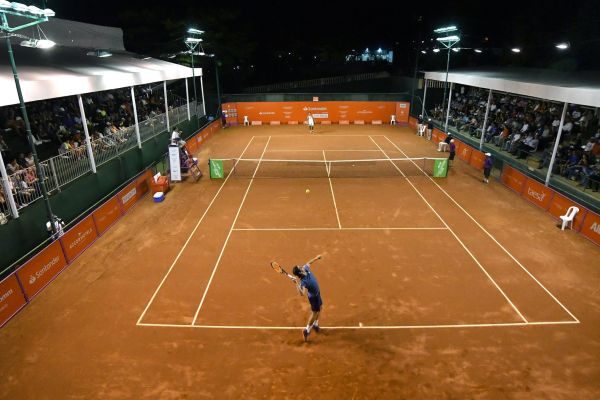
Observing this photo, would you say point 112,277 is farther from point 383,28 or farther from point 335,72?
point 383,28

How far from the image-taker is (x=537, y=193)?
57.8 ft

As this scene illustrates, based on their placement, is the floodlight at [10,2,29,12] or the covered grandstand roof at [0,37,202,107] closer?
the floodlight at [10,2,29,12]

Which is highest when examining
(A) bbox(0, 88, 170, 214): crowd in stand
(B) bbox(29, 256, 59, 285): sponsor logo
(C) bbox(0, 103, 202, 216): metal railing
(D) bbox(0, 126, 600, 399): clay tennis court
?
(A) bbox(0, 88, 170, 214): crowd in stand

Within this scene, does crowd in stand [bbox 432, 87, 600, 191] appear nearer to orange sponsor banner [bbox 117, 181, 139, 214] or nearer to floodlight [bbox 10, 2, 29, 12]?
orange sponsor banner [bbox 117, 181, 139, 214]

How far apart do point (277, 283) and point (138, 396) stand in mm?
4883

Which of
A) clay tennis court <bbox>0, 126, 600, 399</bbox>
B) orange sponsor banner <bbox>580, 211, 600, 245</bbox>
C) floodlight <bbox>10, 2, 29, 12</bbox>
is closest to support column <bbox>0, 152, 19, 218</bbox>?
clay tennis court <bbox>0, 126, 600, 399</bbox>

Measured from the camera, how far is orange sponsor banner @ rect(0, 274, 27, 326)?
10.0m

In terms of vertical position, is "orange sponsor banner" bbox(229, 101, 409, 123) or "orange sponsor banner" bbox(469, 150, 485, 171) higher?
"orange sponsor banner" bbox(229, 101, 409, 123)

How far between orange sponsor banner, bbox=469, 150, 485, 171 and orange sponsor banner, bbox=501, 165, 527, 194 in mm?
2271

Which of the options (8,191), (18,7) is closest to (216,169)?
(8,191)

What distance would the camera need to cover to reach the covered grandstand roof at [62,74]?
13.2 m

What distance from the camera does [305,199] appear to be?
60.4 feet

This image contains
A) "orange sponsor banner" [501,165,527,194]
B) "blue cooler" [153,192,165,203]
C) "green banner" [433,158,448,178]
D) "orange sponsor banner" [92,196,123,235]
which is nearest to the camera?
"orange sponsor banner" [92,196,123,235]

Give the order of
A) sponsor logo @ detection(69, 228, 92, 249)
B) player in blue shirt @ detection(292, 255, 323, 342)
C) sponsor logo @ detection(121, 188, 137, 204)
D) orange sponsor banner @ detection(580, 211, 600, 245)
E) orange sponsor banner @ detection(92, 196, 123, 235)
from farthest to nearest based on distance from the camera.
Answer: sponsor logo @ detection(121, 188, 137, 204) → orange sponsor banner @ detection(92, 196, 123, 235) → orange sponsor banner @ detection(580, 211, 600, 245) → sponsor logo @ detection(69, 228, 92, 249) → player in blue shirt @ detection(292, 255, 323, 342)
